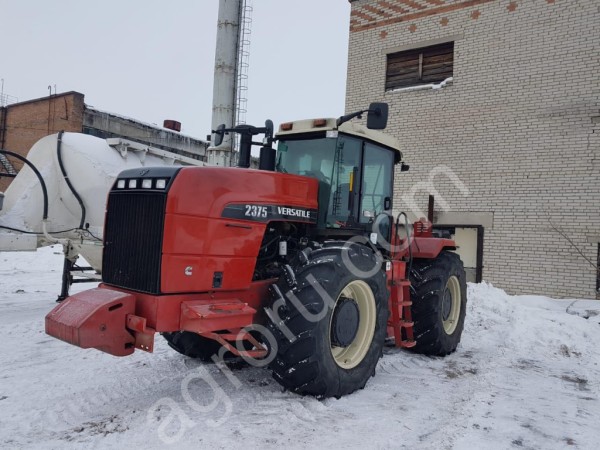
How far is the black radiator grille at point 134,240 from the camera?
370 centimetres

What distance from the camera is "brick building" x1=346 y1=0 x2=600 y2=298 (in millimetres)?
9727

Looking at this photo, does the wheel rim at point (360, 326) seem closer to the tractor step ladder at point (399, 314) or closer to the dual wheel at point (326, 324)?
the dual wheel at point (326, 324)

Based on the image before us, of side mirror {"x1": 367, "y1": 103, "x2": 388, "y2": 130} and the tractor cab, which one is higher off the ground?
side mirror {"x1": 367, "y1": 103, "x2": 388, "y2": 130}

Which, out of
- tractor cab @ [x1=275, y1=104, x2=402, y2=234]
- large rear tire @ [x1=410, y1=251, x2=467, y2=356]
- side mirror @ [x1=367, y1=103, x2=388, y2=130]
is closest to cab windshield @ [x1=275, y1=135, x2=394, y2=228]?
tractor cab @ [x1=275, y1=104, x2=402, y2=234]

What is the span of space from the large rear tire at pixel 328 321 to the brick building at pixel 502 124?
681 cm

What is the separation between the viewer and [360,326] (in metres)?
4.65

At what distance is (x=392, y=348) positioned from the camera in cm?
629

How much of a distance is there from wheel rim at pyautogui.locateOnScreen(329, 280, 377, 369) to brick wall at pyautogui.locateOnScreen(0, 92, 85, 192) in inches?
965

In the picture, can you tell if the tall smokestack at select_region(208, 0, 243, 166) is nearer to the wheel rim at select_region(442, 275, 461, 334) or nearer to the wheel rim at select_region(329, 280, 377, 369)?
the wheel rim at select_region(442, 275, 461, 334)

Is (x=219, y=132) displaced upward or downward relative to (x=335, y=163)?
upward

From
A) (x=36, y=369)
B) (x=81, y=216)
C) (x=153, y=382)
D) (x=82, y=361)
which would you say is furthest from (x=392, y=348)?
(x=81, y=216)

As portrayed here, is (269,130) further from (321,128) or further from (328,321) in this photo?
(328,321)

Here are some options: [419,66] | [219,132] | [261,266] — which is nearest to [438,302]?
[261,266]

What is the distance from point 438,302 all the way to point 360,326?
65.5 inches
